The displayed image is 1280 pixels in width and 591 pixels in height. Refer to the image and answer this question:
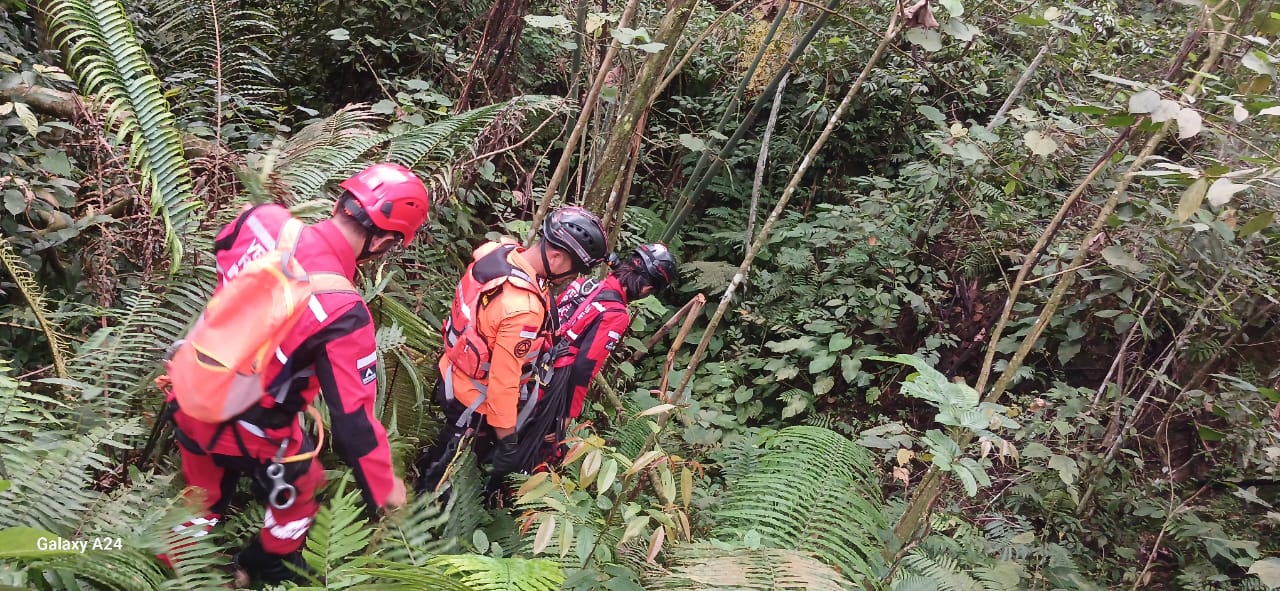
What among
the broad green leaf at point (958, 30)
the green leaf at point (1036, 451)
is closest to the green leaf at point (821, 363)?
the green leaf at point (1036, 451)

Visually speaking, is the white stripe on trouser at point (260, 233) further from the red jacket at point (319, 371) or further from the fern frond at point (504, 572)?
the fern frond at point (504, 572)

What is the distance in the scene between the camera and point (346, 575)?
1.69 metres

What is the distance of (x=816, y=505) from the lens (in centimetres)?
280

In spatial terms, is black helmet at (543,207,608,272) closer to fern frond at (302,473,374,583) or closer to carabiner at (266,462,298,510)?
carabiner at (266,462,298,510)

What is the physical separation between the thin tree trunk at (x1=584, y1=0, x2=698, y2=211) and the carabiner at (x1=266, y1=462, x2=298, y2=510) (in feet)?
6.88

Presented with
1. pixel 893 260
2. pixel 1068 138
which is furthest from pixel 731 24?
pixel 1068 138

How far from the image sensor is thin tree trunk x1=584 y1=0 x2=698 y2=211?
320 centimetres

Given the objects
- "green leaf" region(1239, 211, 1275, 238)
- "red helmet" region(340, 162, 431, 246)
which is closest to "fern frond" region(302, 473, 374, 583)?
"red helmet" region(340, 162, 431, 246)

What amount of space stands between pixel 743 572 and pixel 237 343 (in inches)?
61.9

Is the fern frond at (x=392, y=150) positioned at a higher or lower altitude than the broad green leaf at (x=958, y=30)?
lower

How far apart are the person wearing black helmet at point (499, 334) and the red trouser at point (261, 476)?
625 mm

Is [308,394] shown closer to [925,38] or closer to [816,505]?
[816,505]

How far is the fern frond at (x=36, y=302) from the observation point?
103 inches

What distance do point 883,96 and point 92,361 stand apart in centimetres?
673
